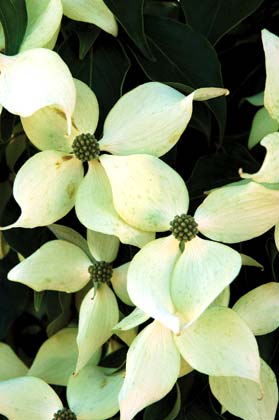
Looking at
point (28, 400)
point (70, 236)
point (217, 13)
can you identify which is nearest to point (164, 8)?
point (217, 13)

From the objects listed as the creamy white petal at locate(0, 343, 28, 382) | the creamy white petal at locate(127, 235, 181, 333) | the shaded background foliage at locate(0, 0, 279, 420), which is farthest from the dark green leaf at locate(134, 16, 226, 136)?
the creamy white petal at locate(0, 343, 28, 382)

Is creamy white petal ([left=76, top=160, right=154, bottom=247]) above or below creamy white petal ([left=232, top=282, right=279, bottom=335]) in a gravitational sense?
above

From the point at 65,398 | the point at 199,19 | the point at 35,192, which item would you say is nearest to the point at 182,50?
the point at 199,19

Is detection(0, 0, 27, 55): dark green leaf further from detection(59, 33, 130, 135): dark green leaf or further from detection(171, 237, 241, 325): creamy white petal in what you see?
detection(171, 237, 241, 325): creamy white petal

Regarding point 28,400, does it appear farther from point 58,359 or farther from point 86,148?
point 86,148

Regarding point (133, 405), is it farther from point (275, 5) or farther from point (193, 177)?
point (275, 5)

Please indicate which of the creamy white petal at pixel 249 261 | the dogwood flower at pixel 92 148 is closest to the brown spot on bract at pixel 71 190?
the dogwood flower at pixel 92 148

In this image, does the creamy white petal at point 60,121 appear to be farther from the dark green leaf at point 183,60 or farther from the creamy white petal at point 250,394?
the creamy white petal at point 250,394
